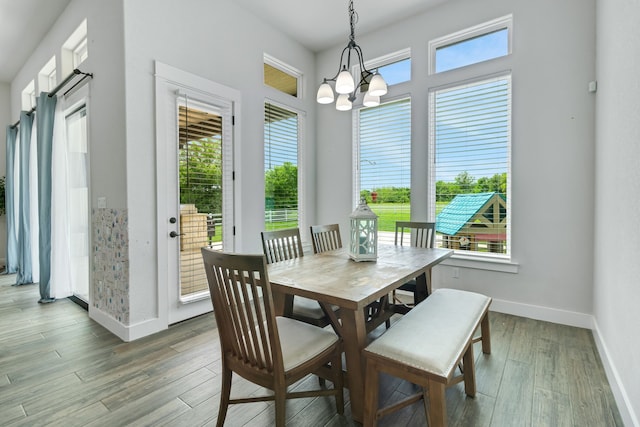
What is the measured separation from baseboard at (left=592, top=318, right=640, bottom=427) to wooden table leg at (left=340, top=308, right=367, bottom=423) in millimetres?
1297

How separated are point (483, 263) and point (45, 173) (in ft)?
16.8

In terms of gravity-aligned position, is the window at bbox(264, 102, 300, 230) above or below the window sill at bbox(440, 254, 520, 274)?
above

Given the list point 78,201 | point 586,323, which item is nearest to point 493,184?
point 586,323

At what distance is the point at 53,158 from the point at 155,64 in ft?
6.51

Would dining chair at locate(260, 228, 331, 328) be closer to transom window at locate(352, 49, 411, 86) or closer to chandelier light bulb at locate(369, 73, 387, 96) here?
chandelier light bulb at locate(369, 73, 387, 96)

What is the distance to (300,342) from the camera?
4.90 feet

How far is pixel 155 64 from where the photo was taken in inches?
104

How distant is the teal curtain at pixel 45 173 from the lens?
134 inches

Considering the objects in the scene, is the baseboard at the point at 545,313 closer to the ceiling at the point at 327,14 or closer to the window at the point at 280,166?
the window at the point at 280,166

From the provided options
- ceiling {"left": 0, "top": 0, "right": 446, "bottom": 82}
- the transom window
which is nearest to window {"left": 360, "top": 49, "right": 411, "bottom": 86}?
the transom window

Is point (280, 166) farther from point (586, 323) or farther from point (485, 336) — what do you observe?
point (586, 323)

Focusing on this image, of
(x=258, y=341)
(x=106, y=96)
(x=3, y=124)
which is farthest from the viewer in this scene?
(x=3, y=124)

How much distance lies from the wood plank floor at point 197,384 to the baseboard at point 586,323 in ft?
0.20

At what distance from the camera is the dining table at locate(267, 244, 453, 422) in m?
1.49
